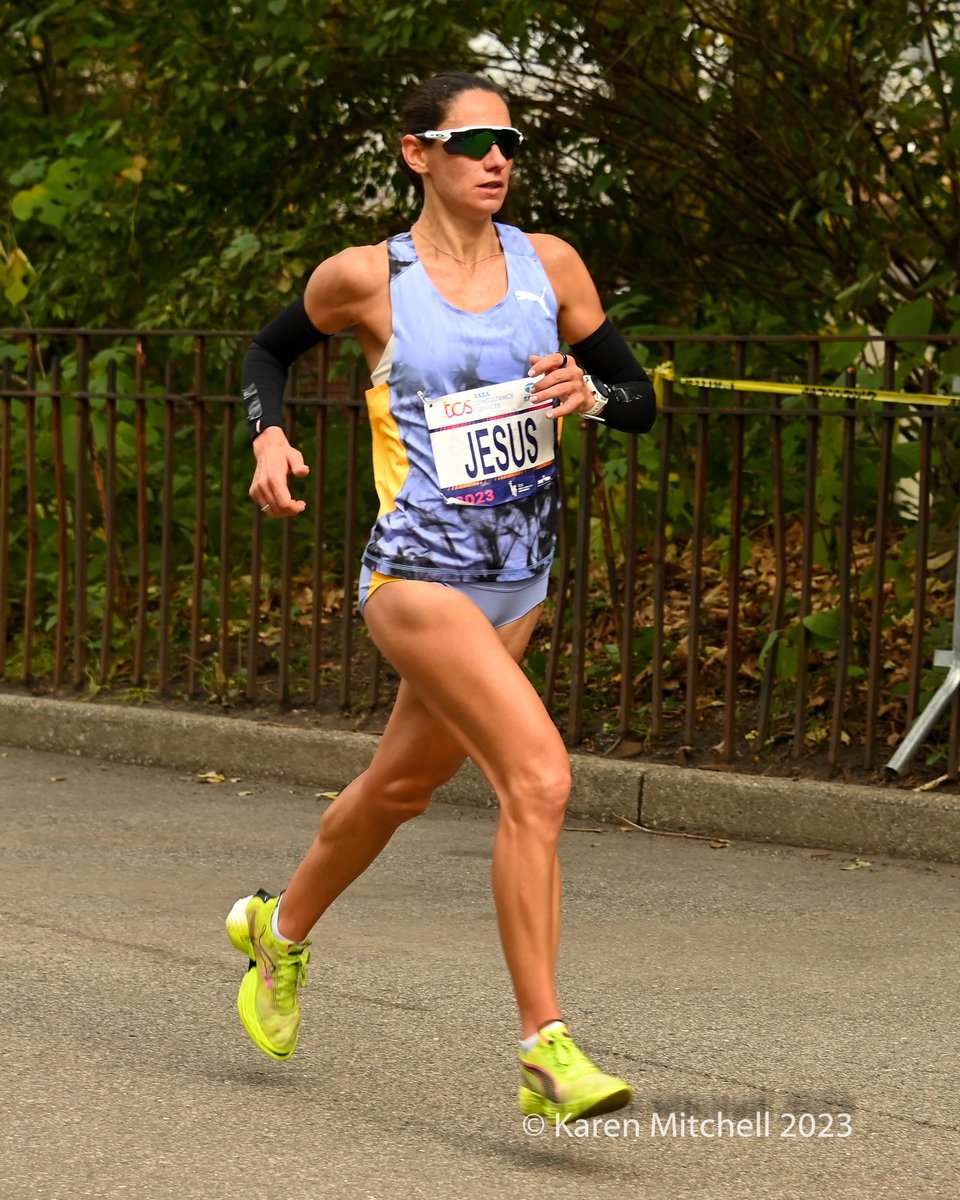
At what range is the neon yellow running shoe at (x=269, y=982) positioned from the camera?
14.2ft

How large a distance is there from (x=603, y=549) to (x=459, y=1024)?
3.58 metres

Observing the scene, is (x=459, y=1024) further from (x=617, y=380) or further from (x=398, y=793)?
(x=617, y=380)

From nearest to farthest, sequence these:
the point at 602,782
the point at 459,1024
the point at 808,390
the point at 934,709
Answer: the point at 459,1024
the point at 934,709
the point at 808,390
the point at 602,782

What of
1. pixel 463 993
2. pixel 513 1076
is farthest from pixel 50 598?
pixel 513 1076

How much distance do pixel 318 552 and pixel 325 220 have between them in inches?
91.4

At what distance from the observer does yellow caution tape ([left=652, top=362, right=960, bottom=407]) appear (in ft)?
22.2

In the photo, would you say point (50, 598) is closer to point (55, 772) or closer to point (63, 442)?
point (63, 442)

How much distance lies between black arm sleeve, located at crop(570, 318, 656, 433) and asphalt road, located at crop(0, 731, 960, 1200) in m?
1.36

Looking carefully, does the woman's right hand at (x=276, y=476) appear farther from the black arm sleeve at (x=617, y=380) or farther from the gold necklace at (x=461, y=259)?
the black arm sleeve at (x=617, y=380)

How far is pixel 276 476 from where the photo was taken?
415 centimetres

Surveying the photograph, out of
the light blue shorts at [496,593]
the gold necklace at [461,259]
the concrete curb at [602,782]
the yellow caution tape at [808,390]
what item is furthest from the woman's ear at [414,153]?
the concrete curb at [602,782]

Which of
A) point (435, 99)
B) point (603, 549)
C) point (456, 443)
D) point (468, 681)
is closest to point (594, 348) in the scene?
point (456, 443)

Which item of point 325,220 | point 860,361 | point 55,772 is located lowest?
point 55,772

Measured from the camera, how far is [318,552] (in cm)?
805
